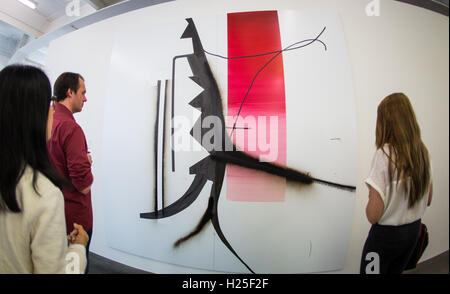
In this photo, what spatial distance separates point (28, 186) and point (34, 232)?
0.13 meters

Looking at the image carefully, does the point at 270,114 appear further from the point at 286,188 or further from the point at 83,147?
the point at 83,147

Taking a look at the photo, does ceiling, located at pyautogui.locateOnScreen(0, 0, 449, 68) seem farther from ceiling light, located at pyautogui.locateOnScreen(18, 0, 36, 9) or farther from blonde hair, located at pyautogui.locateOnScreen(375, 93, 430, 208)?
blonde hair, located at pyautogui.locateOnScreen(375, 93, 430, 208)

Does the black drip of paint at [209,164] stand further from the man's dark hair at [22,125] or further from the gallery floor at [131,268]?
the man's dark hair at [22,125]

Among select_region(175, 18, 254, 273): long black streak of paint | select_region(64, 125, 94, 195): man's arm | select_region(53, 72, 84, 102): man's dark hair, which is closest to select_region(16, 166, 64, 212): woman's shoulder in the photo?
select_region(64, 125, 94, 195): man's arm

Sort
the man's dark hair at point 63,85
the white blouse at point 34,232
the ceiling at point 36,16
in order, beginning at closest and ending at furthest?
the white blouse at point 34,232 → the man's dark hair at point 63,85 → the ceiling at point 36,16

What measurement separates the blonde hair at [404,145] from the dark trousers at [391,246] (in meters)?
0.14

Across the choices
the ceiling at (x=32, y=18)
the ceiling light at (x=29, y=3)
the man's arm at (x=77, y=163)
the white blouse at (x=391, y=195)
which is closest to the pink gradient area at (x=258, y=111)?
the white blouse at (x=391, y=195)

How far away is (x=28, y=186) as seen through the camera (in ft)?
1.48

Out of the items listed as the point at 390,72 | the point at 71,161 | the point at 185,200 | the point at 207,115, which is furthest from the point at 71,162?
the point at 390,72

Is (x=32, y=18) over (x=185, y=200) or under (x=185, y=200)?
over

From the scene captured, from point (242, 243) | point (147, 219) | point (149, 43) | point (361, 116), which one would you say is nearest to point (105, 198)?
point (147, 219)

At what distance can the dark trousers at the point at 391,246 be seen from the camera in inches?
29.0

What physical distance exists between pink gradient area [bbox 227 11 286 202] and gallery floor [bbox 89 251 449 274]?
102cm

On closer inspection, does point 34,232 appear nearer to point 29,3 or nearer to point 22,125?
point 22,125
